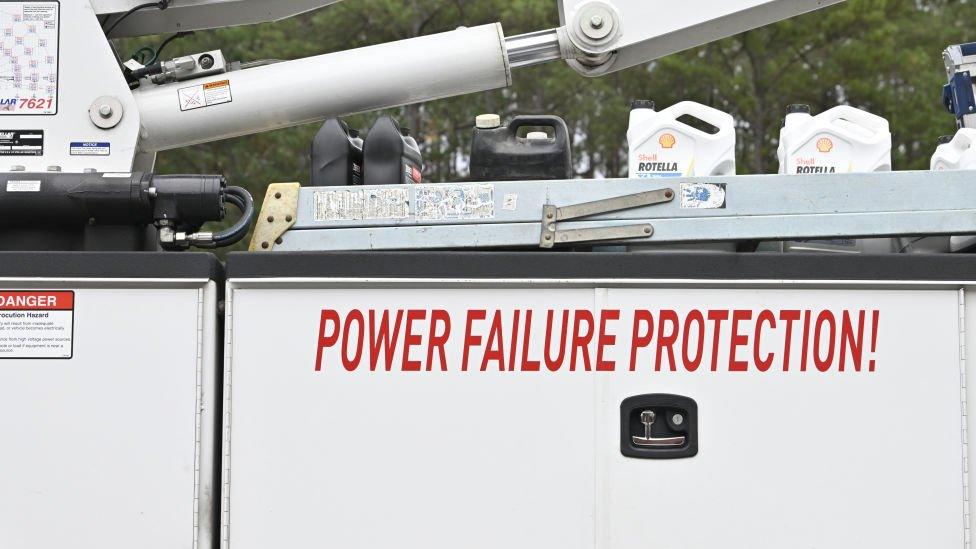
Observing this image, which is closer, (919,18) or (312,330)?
(312,330)

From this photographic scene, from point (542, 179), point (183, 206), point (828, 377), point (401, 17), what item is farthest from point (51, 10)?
point (401, 17)

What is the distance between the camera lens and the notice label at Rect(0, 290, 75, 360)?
9.07 feet

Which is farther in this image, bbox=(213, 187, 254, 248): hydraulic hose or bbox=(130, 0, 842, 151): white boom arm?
bbox=(130, 0, 842, 151): white boom arm

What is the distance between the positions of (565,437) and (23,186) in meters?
1.53

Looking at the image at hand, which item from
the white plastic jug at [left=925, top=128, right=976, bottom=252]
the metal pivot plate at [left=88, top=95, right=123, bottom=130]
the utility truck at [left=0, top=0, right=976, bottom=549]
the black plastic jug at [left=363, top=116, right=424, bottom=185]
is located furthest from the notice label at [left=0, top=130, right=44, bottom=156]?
the white plastic jug at [left=925, top=128, right=976, bottom=252]

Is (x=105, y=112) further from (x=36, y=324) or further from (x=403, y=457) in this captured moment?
(x=403, y=457)

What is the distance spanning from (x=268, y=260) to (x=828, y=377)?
1413 mm

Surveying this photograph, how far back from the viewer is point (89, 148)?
3.06 metres

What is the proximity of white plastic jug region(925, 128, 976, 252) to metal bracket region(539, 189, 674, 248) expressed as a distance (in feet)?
2.77

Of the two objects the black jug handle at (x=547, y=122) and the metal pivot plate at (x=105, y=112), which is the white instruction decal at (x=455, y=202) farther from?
the metal pivot plate at (x=105, y=112)

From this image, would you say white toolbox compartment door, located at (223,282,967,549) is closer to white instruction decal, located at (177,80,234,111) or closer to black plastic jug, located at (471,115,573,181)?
black plastic jug, located at (471,115,573,181)

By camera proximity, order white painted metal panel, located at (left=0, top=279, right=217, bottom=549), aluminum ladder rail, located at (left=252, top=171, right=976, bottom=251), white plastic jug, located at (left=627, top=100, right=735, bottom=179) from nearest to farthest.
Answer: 1. white painted metal panel, located at (left=0, top=279, right=217, bottom=549)
2. aluminum ladder rail, located at (left=252, top=171, right=976, bottom=251)
3. white plastic jug, located at (left=627, top=100, right=735, bottom=179)

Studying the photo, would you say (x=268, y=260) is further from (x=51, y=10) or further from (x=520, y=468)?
(x=51, y=10)

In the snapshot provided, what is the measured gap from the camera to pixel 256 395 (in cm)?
276
